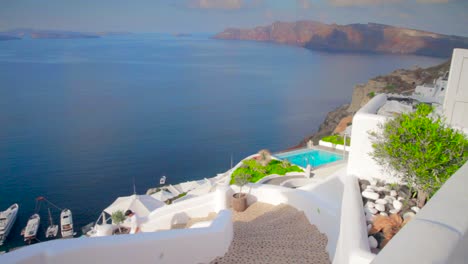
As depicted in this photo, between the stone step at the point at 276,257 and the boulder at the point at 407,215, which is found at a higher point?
the boulder at the point at 407,215

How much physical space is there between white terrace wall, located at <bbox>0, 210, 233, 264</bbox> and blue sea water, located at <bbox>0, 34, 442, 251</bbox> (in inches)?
800

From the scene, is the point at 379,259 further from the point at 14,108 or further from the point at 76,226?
the point at 14,108

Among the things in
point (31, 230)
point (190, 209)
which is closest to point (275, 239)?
point (190, 209)

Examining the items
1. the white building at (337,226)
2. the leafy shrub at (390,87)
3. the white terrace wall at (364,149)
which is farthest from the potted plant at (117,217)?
the leafy shrub at (390,87)

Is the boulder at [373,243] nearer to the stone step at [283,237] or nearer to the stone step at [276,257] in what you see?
the stone step at [276,257]

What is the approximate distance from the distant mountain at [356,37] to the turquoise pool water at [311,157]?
6414 cm

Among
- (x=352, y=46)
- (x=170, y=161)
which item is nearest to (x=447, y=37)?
(x=352, y=46)

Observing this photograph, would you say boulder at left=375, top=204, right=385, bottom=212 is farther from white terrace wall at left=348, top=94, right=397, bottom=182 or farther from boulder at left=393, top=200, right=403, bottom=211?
white terrace wall at left=348, top=94, right=397, bottom=182

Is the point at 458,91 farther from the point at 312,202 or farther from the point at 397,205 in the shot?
the point at 397,205

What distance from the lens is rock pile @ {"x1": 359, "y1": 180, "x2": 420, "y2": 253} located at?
3939 millimetres

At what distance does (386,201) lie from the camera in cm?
424

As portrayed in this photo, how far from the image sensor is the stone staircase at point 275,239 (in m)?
4.66

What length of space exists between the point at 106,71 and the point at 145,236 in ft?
309

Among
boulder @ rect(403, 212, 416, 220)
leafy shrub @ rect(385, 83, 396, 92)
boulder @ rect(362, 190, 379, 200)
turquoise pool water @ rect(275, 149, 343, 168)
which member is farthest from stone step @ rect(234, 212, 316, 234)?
leafy shrub @ rect(385, 83, 396, 92)
